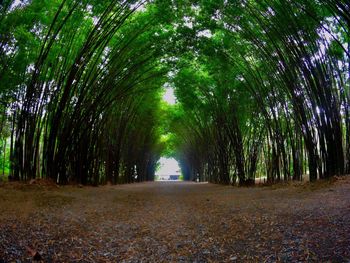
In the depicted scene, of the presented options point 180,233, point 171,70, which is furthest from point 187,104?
point 180,233

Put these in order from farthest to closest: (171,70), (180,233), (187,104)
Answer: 1. (187,104)
2. (171,70)
3. (180,233)

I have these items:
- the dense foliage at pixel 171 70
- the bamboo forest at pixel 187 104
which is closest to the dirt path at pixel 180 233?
the bamboo forest at pixel 187 104

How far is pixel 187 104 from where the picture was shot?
15.1m

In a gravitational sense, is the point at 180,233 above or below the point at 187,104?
below

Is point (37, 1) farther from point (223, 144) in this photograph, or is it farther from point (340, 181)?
point (223, 144)

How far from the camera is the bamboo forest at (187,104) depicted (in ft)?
10.3

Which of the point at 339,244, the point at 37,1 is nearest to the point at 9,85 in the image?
the point at 37,1

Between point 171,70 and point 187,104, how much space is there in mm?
3255

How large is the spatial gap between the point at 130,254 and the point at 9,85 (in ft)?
19.8

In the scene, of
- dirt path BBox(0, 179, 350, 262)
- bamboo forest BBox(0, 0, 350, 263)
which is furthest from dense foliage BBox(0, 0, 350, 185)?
dirt path BBox(0, 179, 350, 262)

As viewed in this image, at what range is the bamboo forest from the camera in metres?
3.14

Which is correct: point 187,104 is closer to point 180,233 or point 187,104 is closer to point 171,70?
point 171,70

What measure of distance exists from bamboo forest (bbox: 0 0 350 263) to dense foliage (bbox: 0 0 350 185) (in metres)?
→ 0.04

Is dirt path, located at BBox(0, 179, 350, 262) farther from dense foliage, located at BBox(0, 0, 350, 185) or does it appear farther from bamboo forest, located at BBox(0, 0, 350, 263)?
dense foliage, located at BBox(0, 0, 350, 185)
